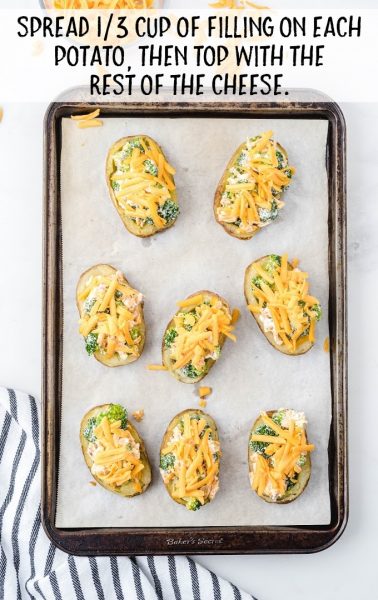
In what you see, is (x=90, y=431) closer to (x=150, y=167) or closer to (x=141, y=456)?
(x=141, y=456)

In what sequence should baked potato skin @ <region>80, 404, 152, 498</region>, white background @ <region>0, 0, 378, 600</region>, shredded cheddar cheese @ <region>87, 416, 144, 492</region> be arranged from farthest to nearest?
white background @ <region>0, 0, 378, 600</region> < baked potato skin @ <region>80, 404, 152, 498</region> < shredded cheddar cheese @ <region>87, 416, 144, 492</region>

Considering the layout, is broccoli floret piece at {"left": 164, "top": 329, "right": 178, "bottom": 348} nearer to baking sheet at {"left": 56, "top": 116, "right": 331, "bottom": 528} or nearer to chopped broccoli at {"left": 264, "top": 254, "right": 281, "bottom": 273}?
baking sheet at {"left": 56, "top": 116, "right": 331, "bottom": 528}

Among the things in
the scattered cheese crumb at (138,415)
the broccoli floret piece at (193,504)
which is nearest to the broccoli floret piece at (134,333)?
the scattered cheese crumb at (138,415)

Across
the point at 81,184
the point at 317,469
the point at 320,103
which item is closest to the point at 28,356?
the point at 81,184

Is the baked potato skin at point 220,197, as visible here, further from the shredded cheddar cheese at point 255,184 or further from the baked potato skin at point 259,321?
the baked potato skin at point 259,321

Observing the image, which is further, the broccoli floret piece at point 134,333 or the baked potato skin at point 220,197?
the baked potato skin at point 220,197

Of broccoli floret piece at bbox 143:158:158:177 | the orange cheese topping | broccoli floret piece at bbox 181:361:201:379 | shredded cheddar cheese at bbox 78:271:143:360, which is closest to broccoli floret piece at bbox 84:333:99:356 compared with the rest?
shredded cheddar cheese at bbox 78:271:143:360
